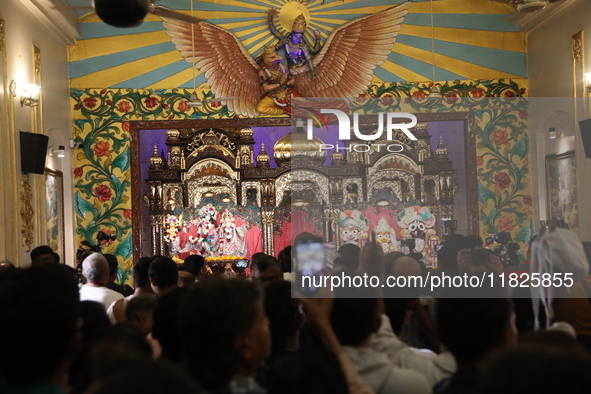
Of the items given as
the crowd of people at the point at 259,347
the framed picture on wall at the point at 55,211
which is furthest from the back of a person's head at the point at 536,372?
the framed picture on wall at the point at 55,211

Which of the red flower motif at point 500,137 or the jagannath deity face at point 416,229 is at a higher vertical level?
the red flower motif at point 500,137

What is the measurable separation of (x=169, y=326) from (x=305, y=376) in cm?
99

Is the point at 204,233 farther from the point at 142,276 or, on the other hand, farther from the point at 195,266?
the point at 142,276

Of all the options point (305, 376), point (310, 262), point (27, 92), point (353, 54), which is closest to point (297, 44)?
point (353, 54)

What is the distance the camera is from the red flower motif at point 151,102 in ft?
33.2

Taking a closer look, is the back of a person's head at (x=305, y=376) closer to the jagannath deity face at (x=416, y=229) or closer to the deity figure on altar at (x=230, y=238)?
the jagannath deity face at (x=416, y=229)

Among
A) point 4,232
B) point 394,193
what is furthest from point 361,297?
point 4,232

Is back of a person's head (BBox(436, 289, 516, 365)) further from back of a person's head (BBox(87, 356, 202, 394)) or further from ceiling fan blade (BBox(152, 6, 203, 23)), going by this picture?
ceiling fan blade (BBox(152, 6, 203, 23))

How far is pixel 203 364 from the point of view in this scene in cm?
193

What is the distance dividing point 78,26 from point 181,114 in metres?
1.95

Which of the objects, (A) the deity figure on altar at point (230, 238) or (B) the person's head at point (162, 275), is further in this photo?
(A) the deity figure on altar at point (230, 238)

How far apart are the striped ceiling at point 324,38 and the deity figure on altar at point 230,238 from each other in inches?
81.6

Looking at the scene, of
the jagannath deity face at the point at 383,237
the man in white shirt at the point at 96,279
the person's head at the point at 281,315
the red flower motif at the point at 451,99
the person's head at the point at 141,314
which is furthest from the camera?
the red flower motif at the point at 451,99

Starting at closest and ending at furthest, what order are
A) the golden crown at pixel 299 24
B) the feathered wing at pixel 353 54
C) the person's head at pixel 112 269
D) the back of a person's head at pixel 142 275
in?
the back of a person's head at pixel 142 275 < the person's head at pixel 112 269 < the golden crown at pixel 299 24 < the feathered wing at pixel 353 54
